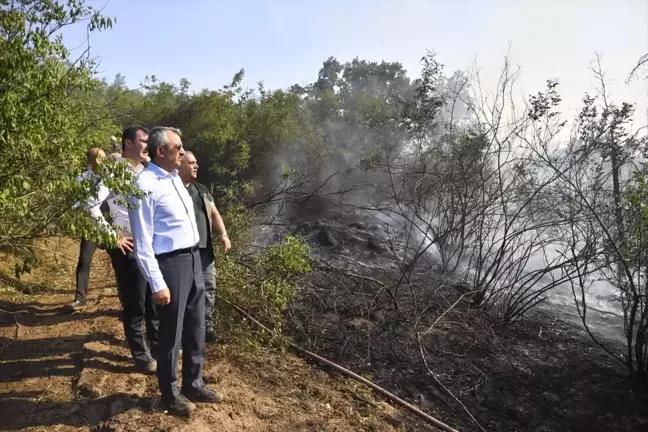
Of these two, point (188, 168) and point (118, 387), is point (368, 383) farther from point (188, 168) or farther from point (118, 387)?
point (188, 168)

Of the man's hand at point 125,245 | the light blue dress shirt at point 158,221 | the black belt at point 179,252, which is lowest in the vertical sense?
the man's hand at point 125,245

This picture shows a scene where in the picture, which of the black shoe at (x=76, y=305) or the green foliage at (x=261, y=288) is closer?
the green foliage at (x=261, y=288)

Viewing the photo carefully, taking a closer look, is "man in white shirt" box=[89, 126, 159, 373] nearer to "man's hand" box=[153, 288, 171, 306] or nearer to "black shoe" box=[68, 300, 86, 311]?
"man's hand" box=[153, 288, 171, 306]

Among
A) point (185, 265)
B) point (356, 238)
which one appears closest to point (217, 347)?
point (185, 265)

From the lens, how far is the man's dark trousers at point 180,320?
106 inches

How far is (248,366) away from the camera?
396 cm

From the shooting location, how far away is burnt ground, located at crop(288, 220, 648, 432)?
4582 mm

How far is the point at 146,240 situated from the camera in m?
2.58

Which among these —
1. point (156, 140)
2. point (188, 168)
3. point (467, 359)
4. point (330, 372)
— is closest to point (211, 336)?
point (330, 372)

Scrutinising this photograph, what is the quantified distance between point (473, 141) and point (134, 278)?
5353 mm

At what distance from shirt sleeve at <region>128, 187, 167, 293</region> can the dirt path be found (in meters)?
0.91

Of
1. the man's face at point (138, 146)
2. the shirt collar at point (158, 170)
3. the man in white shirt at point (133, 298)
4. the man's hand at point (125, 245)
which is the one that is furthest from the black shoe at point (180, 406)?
the man's face at point (138, 146)

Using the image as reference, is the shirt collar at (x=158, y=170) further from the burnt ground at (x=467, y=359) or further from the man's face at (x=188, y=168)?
the burnt ground at (x=467, y=359)

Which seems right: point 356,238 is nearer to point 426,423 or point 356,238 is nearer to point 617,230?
point 617,230
